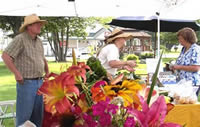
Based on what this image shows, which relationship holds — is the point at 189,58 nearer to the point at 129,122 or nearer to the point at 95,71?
the point at 95,71

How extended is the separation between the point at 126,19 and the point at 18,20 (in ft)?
32.7

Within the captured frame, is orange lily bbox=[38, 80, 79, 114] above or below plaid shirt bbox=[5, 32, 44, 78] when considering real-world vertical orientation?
above

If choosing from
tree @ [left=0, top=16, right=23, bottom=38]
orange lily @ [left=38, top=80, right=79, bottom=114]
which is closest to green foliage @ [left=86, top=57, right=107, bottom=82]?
orange lily @ [left=38, top=80, right=79, bottom=114]

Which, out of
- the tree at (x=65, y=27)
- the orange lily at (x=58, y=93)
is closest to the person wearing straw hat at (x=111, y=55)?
the orange lily at (x=58, y=93)

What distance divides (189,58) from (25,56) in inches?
67.1

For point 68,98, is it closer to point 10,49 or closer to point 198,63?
point 10,49

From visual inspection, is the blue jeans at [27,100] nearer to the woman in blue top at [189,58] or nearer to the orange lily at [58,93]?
the woman in blue top at [189,58]

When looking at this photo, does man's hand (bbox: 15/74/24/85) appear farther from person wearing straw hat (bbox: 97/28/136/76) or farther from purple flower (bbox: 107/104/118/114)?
purple flower (bbox: 107/104/118/114)

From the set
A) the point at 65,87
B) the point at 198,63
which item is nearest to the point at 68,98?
the point at 65,87

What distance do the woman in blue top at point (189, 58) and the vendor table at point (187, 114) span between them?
0.97 meters

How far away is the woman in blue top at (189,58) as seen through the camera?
10.9 feet

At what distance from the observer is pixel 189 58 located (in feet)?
11.0

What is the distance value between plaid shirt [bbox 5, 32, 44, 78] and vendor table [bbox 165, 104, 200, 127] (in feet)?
4.70

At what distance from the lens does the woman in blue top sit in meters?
3.32
